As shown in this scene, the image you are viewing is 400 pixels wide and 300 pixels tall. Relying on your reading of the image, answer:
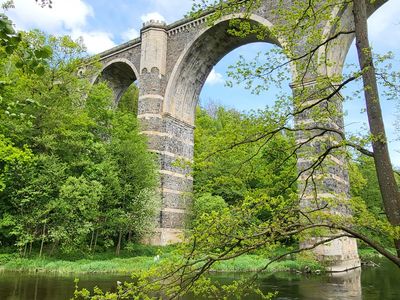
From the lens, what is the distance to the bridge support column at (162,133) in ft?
71.6

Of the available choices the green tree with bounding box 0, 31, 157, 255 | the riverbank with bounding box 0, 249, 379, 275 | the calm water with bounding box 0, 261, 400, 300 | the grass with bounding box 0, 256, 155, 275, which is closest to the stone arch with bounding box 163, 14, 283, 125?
the green tree with bounding box 0, 31, 157, 255

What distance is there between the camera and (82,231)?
16359 millimetres

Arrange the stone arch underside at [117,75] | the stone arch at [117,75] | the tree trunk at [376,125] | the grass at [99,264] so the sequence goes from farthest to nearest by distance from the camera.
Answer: the stone arch underside at [117,75] → the stone arch at [117,75] → the grass at [99,264] → the tree trunk at [376,125]

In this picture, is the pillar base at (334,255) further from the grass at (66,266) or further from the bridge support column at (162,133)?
the bridge support column at (162,133)

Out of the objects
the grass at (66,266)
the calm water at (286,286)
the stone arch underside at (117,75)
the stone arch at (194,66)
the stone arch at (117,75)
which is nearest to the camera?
the calm water at (286,286)

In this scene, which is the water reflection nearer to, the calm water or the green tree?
the calm water

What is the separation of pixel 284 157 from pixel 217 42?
19.3 m

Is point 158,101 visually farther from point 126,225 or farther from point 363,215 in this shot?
point 363,215

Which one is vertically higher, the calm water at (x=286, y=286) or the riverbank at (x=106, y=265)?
the riverbank at (x=106, y=265)

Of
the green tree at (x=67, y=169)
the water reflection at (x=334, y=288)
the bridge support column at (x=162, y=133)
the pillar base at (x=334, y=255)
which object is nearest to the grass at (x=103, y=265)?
the pillar base at (x=334, y=255)

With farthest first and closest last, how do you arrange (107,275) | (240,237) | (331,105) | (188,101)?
1. (188,101)
2. (107,275)
3. (331,105)
4. (240,237)

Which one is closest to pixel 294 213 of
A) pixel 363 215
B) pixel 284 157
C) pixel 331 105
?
pixel 363 215

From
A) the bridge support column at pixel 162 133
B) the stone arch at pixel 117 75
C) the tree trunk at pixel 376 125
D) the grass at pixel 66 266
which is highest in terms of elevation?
the stone arch at pixel 117 75

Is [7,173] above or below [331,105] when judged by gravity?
above
